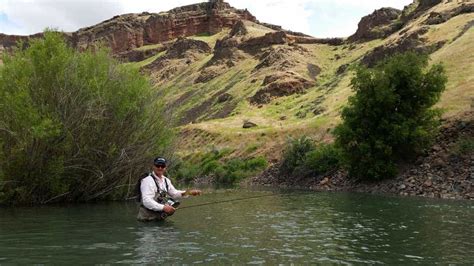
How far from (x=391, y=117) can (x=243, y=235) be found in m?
26.9

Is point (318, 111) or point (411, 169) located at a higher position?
point (318, 111)

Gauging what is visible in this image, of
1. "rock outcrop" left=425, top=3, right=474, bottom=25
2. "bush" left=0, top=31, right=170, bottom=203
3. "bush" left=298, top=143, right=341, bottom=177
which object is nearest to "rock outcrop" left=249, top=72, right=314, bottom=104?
"rock outcrop" left=425, top=3, right=474, bottom=25

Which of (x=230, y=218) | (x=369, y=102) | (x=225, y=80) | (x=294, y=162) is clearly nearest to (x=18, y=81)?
(x=230, y=218)

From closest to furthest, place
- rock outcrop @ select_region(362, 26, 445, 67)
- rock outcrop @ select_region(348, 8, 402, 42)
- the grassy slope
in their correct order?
the grassy slope → rock outcrop @ select_region(362, 26, 445, 67) → rock outcrop @ select_region(348, 8, 402, 42)

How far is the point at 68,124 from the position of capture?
87.1 ft

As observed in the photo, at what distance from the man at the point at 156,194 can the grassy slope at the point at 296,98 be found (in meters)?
12.7

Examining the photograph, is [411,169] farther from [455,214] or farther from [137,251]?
[137,251]

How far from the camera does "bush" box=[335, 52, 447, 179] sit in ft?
129

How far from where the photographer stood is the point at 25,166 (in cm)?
2594

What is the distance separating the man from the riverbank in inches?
857

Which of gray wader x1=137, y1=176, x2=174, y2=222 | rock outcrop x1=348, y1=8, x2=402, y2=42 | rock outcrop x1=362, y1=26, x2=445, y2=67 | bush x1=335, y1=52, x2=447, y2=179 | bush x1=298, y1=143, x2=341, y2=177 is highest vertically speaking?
rock outcrop x1=348, y1=8, x2=402, y2=42

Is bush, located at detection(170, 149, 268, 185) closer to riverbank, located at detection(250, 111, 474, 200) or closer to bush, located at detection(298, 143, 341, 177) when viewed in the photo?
bush, located at detection(298, 143, 341, 177)

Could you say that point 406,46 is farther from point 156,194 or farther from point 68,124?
point 156,194

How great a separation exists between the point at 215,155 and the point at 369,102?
35.1m
